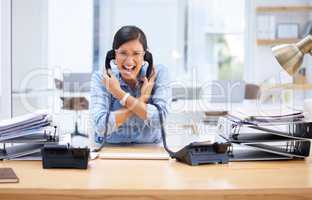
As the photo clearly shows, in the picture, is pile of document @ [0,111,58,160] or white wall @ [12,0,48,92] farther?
white wall @ [12,0,48,92]

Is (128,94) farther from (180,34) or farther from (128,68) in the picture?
(180,34)

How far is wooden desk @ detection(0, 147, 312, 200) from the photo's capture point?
1.00 m

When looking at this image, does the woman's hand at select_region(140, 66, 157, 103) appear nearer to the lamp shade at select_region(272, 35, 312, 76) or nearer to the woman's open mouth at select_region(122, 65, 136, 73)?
the woman's open mouth at select_region(122, 65, 136, 73)

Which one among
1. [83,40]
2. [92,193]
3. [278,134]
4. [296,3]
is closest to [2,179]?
[92,193]

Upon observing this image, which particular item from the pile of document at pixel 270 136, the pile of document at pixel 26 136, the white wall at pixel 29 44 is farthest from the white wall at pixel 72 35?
the pile of document at pixel 270 136

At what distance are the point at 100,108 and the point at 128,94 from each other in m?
0.13

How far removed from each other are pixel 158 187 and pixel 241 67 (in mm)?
5146

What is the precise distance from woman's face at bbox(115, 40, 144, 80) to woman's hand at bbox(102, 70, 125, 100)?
0.14ft

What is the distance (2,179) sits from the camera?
3.48 ft

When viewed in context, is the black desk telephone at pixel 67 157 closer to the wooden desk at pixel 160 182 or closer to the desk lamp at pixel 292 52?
the wooden desk at pixel 160 182

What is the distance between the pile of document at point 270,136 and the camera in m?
1.39

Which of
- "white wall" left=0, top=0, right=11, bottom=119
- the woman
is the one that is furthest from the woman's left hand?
"white wall" left=0, top=0, right=11, bottom=119

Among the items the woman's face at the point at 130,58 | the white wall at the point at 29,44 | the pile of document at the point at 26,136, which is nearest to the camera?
the pile of document at the point at 26,136

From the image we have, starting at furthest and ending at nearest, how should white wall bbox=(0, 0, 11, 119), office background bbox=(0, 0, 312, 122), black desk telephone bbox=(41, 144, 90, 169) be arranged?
office background bbox=(0, 0, 312, 122) < white wall bbox=(0, 0, 11, 119) < black desk telephone bbox=(41, 144, 90, 169)
